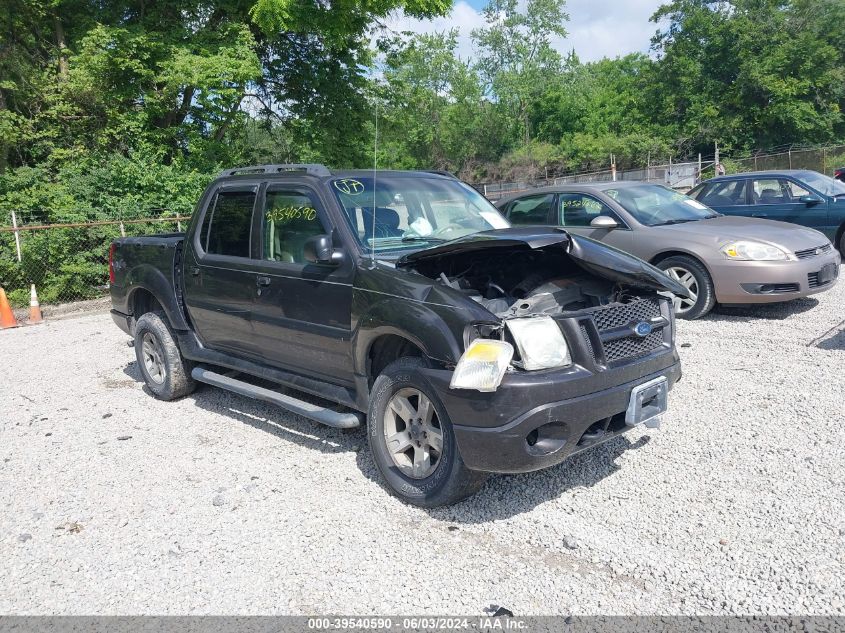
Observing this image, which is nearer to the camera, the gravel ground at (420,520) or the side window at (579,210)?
the gravel ground at (420,520)

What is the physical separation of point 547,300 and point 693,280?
4580 millimetres

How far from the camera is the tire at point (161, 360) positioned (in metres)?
5.89

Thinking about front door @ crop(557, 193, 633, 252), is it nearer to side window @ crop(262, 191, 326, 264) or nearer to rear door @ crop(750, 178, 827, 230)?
rear door @ crop(750, 178, 827, 230)

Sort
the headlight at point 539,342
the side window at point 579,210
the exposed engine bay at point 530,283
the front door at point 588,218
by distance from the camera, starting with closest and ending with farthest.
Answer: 1. the headlight at point 539,342
2. the exposed engine bay at point 530,283
3. the front door at point 588,218
4. the side window at point 579,210

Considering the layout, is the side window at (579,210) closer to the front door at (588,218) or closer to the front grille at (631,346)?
the front door at (588,218)

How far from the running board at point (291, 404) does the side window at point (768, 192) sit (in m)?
8.72

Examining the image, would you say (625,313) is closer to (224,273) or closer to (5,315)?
(224,273)

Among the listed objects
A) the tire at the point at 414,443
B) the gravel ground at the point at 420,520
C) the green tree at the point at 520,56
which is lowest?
the gravel ground at the point at 420,520

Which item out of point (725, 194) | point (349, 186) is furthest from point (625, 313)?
point (725, 194)

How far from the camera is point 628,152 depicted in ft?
137

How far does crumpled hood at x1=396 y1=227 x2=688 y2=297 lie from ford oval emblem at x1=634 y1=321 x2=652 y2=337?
0.27 m

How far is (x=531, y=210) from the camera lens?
8.97 meters

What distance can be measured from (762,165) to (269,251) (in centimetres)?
3348

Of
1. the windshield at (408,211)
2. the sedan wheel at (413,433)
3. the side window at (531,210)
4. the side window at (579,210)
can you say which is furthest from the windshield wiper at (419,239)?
the side window at (531,210)
